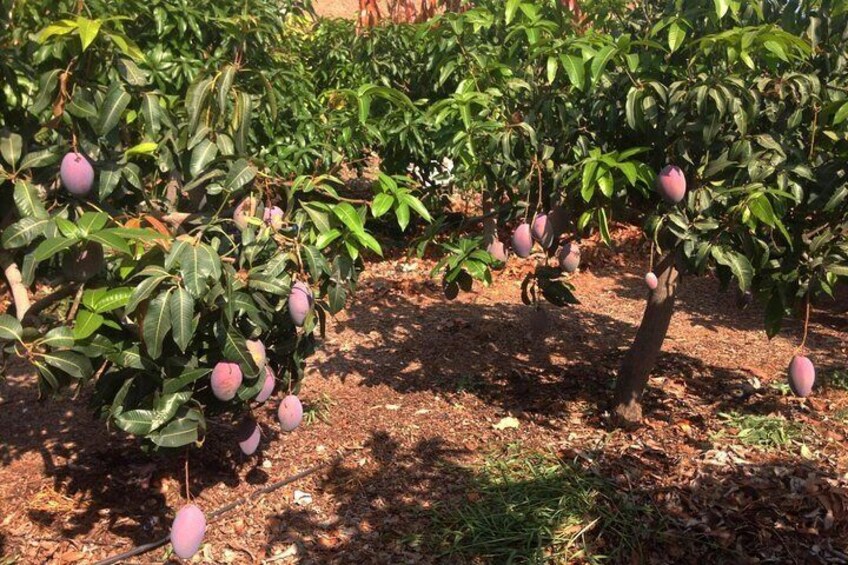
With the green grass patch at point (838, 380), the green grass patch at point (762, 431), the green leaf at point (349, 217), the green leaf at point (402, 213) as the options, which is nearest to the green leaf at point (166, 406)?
the green leaf at point (349, 217)

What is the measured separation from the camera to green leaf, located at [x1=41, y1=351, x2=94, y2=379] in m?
1.94

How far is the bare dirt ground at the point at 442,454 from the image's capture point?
2.83m

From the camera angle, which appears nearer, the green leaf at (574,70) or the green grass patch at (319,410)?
the green leaf at (574,70)

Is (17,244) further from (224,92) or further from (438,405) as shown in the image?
(438,405)

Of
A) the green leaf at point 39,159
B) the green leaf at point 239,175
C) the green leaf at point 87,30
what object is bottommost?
the green leaf at point 39,159

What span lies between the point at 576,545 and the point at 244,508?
4.74 feet

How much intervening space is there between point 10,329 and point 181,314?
0.56 metres

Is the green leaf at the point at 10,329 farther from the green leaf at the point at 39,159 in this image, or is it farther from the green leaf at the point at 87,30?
the green leaf at the point at 87,30

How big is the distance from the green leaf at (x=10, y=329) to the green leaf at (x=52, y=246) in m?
0.32

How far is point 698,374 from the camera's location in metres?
4.42

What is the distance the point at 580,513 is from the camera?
9.41 feet

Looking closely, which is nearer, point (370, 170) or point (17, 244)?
Answer: point (17, 244)

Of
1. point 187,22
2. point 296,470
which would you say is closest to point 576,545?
point 296,470

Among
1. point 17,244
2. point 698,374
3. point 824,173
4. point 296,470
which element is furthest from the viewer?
point 698,374
